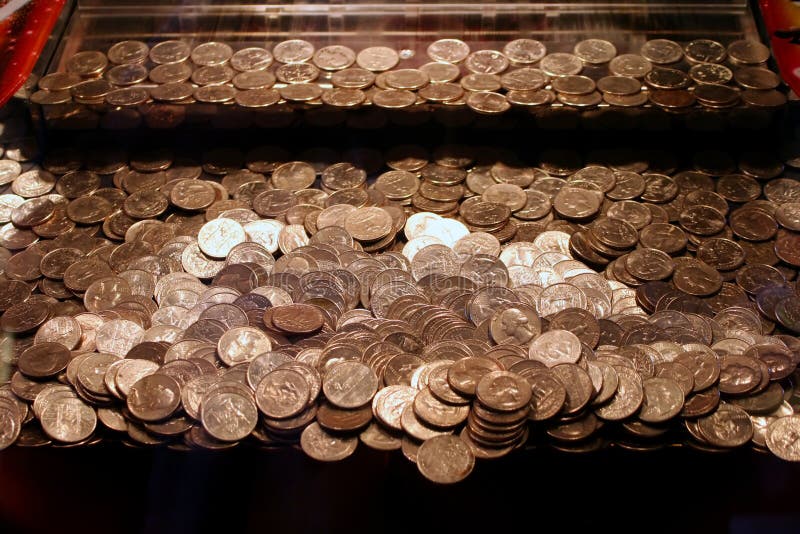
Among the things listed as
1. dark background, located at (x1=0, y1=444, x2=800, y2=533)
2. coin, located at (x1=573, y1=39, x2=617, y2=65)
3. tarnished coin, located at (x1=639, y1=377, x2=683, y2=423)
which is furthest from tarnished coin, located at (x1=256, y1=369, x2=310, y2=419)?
coin, located at (x1=573, y1=39, x2=617, y2=65)

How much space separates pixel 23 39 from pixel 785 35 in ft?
8.63

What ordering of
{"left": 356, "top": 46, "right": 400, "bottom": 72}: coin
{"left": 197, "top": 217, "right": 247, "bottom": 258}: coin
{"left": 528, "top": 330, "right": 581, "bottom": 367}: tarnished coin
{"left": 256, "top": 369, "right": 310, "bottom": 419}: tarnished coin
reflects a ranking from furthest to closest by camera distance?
{"left": 356, "top": 46, "right": 400, "bottom": 72}: coin, {"left": 197, "top": 217, "right": 247, "bottom": 258}: coin, {"left": 528, "top": 330, "right": 581, "bottom": 367}: tarnished coin, {"left": 256, "top": 369, "right": 310, "bottom": 419}: tarnished coin

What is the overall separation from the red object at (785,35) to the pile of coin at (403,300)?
1.04ft

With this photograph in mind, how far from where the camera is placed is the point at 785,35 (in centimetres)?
272

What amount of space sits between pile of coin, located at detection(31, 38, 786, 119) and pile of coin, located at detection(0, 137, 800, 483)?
241mm

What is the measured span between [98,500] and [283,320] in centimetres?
81

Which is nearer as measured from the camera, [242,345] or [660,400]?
[660,400]

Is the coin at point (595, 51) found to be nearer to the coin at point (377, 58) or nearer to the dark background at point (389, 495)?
the coin at point (377, 58)

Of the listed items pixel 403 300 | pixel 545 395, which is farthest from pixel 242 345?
pixel 545 395

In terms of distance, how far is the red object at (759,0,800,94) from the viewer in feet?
8.65

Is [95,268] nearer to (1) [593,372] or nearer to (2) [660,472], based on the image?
(1) [593,372]

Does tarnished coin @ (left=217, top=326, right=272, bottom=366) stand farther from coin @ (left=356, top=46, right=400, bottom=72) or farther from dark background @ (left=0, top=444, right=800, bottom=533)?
coin @ (left=356, top=46, right=400, bottom=72)

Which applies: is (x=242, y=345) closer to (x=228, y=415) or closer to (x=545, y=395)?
(x=228, y=415)

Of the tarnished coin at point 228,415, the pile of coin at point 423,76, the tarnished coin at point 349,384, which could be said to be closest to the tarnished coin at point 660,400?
the tarnished coin at point 349,384
